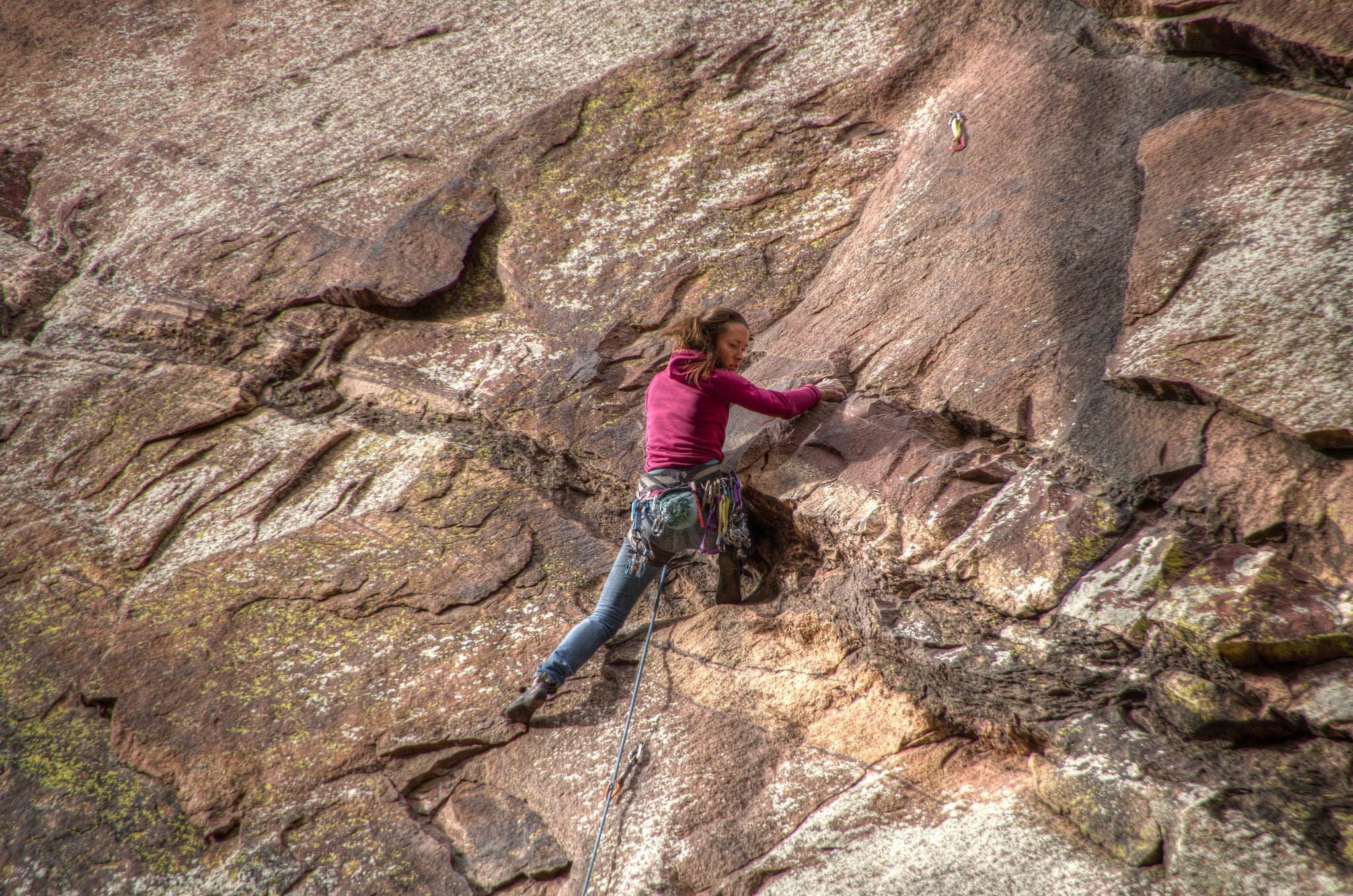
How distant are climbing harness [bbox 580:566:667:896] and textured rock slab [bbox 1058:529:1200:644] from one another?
1.96m

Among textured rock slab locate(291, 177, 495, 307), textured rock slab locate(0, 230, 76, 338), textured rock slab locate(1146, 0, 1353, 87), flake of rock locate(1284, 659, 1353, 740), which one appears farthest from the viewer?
textured rock slab locate(0, 230, 76, 338)

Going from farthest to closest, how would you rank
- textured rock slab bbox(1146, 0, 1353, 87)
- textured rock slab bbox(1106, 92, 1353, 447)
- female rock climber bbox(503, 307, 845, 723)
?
textured rock slab bbox(1146, 0, 1353, 87) < female rock climber bbox(503, 307, 845, 723) < textured rock slab bbox(1106, 92, 1353, 447)

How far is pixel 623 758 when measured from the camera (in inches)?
152

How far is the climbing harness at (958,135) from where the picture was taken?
204 inches

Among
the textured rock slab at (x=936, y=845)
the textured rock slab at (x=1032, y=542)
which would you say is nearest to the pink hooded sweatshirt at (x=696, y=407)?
the textured rock slab at (x=1032, y=542)

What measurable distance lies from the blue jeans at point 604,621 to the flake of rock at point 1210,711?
2309 millimetres

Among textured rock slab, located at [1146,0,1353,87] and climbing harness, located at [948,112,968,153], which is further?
climbing harness, located at [948,112,968,153]

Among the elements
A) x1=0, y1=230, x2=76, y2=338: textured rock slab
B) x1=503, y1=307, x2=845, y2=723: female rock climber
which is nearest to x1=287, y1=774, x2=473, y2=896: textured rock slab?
x1=503, y1=307, x2=845, y2=723: female rock climber

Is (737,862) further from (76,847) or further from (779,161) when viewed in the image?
(779,161)

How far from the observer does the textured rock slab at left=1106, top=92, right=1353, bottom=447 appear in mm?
3361

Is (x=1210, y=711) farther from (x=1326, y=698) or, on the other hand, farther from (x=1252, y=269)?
(x=1252, y=269)

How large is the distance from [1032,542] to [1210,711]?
3.00ft

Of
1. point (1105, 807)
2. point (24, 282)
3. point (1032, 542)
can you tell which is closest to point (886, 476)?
point (1032, 542)

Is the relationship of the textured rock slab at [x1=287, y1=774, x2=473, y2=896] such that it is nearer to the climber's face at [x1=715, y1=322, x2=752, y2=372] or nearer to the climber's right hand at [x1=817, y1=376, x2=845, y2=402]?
the climber's face at [x1=715, y1=322, x2=752, y2=372]
